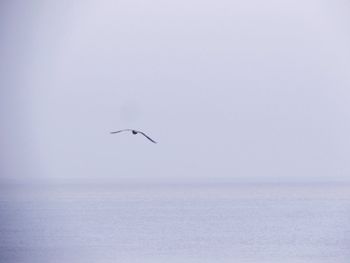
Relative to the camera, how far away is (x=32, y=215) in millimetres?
94125

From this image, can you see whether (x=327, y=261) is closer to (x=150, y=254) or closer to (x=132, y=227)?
(x=150, y=254)

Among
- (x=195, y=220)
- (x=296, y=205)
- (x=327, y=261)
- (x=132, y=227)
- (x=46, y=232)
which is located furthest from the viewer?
(x=296, y=205)

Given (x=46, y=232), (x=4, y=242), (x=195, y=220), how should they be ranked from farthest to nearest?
(x=195, y=220) < (x=46, y=232) < (x=4, y=242)

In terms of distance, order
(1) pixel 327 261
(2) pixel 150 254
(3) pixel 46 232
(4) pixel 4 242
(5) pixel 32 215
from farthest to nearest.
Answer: (5) pixel 32 215
(3) pixel 46 232
(4) pixel 4 242
(2) pixel 150 254
(1) pixel 327 261

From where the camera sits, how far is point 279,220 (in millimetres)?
88125

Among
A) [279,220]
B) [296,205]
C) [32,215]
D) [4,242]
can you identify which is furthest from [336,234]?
[296,205]

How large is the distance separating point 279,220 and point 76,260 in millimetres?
36862

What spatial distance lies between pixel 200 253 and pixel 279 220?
30976 mm

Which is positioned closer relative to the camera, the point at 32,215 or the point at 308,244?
the point at 308,244

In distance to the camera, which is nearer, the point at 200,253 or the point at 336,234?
the point at 200,253

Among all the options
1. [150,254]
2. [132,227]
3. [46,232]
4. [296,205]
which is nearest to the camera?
[150,254]

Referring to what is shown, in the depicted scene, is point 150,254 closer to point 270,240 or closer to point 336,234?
point 270,240

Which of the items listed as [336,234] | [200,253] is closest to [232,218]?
[336,234]

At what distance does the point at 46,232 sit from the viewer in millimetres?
72625
